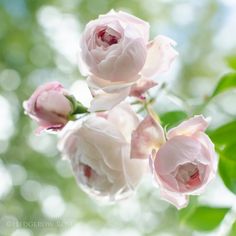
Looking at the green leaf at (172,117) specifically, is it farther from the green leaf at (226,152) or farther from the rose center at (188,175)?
the rose center at (188,175)

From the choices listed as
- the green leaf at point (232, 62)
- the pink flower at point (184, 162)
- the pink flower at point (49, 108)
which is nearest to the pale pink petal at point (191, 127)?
the pink flower at point (184, 162)

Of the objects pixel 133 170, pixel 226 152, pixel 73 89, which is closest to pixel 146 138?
pixel 133 170

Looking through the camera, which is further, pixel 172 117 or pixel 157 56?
pixel 172 117

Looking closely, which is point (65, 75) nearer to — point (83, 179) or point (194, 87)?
point (194, 87)

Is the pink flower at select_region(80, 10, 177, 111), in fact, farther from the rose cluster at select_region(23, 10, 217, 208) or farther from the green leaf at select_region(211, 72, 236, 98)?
the green leaf at select_region(211, 72, 236, 98)

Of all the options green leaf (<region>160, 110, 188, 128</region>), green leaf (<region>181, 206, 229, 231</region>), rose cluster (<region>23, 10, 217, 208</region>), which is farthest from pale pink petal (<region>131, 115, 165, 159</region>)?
green leaf (<region>181, 206, 229, 231</region>)

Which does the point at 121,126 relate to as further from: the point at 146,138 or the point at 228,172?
the point at 228,172
